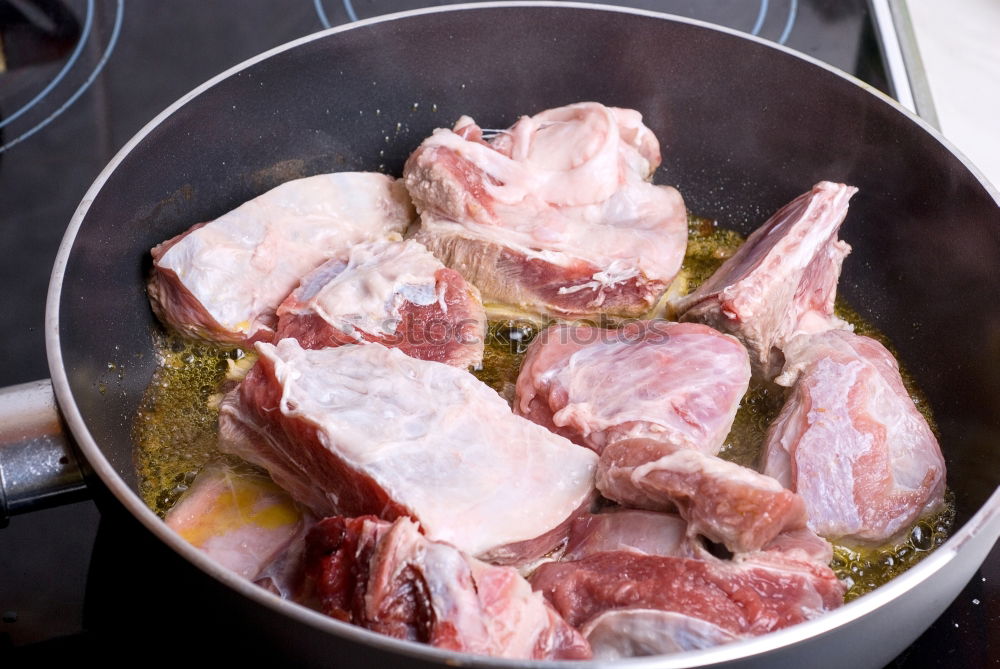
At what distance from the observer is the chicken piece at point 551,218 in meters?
2.12

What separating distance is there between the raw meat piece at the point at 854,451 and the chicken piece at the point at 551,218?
0.45 meters

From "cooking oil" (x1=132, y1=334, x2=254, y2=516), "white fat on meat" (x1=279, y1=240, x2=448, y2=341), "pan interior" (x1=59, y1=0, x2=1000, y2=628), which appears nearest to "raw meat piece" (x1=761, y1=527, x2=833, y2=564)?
"pan interior" (x1=59, y1=0, x2=1000, y2=628)

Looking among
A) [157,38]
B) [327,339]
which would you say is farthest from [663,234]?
[157,38]

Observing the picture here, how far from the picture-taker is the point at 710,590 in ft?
4.73

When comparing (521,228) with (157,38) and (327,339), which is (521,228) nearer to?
(327,339)

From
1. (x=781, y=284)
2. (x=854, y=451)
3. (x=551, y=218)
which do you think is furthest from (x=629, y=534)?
(x=551, y=218)

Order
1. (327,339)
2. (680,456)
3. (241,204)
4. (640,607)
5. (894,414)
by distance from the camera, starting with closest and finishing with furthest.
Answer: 1. (640,607)
2. (680,456)
3. (894,414)
4. (327,339)
5. (241,204)

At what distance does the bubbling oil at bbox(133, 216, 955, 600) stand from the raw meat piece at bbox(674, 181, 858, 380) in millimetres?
139

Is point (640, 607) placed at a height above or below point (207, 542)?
above

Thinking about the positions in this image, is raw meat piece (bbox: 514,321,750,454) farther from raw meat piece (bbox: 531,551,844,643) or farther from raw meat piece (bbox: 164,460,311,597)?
raw meat piece (bbox: 164,460,311,597)

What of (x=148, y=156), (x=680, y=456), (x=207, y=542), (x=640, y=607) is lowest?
(x=207, y=542)

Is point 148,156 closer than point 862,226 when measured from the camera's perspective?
Yes

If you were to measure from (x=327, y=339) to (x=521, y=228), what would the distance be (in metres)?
0.51

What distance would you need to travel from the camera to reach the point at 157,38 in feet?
8.97
